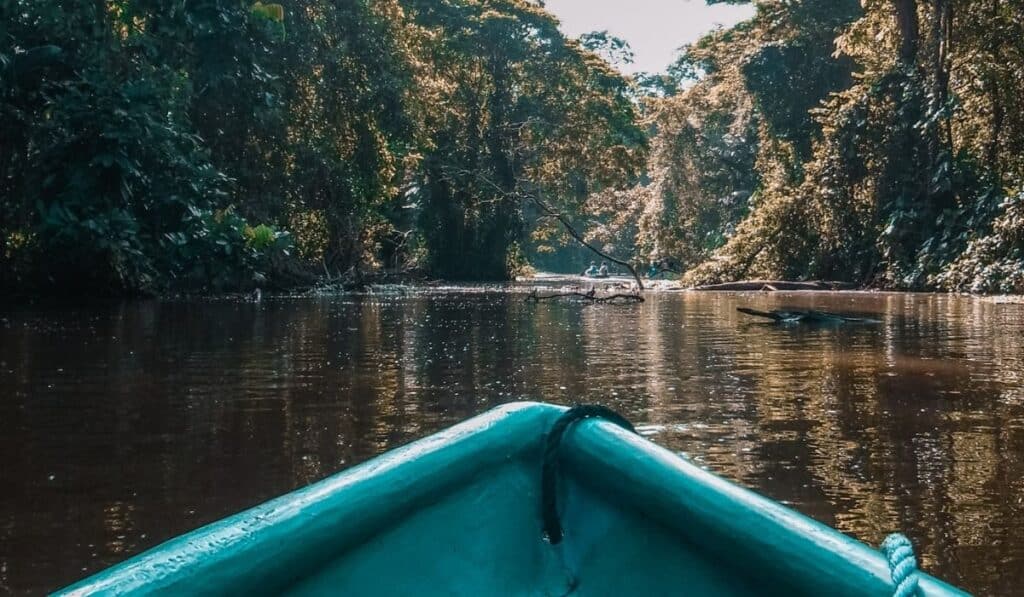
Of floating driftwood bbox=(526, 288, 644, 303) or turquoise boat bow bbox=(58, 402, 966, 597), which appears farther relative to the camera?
floating driftwood bbox=(526, 288, 644, 303)

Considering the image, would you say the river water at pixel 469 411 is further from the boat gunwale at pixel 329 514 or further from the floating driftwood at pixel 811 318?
the boat gunwale at pixel 329 514

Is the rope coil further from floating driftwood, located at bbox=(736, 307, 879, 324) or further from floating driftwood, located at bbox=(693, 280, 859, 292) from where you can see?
floating driftwood, located at bbox=(693, 280, 859, 292)

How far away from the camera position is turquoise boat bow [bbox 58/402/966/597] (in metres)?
1.68

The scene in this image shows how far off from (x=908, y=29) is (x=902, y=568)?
2582 cm

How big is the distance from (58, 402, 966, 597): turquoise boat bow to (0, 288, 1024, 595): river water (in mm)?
1699

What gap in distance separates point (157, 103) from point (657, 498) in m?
17.5

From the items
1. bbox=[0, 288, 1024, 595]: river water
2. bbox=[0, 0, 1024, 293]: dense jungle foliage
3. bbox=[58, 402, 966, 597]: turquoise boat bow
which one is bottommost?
bbox=[0, 288, 1024, 595]: river water

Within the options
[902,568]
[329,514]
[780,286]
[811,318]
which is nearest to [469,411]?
[329,514]

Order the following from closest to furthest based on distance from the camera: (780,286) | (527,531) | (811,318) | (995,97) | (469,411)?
(527,531) < (469,411) < (811,318) < (995,97) < (780,286)

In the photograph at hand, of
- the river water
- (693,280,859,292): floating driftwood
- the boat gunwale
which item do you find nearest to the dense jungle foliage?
(693,280,859,292): floating driftwood

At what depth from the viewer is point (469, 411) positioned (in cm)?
630

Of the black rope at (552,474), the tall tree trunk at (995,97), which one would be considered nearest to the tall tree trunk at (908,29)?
the tall tree trunk at (995,97)

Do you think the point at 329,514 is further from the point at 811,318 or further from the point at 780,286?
the point at 780,286

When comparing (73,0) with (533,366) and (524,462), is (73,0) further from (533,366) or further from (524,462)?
(524,462)
